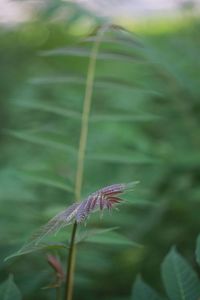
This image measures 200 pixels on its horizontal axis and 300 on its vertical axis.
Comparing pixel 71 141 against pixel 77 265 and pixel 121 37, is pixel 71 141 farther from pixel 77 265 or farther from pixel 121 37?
pixel 77 265

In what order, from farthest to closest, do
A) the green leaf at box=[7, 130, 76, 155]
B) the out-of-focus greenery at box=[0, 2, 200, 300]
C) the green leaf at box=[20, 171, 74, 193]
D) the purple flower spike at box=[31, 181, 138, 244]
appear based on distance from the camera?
the out-of-focus greenery at box=[0, 2, 200, 300] < the green leaf at box=[7, 130, 76, 155] < the green leaf at box=[20, 171, 74, 193] < the purple flower spike at box=[31, 181, 138, 244]

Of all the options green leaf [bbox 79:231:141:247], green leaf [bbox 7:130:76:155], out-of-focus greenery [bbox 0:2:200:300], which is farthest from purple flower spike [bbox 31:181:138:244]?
green leaf [bbox 7:130:76:155]

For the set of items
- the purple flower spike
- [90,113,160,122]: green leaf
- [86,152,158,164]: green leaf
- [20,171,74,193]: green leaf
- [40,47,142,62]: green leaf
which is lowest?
the purple flower spike

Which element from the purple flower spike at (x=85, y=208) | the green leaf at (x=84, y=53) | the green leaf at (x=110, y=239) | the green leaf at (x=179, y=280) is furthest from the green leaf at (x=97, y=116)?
the purple flower spike at (x=85, y=208)

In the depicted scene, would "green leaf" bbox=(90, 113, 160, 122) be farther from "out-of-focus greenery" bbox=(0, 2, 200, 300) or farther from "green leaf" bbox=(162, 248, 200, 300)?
"green leaf" bbox=(162, 248, 200, 300)

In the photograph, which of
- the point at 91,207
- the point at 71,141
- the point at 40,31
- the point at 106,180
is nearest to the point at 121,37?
the point at 71,141
